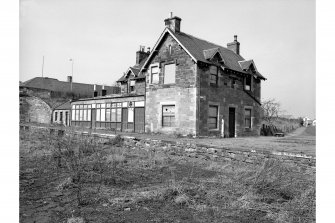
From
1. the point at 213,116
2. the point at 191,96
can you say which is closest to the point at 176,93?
the point at 191,96

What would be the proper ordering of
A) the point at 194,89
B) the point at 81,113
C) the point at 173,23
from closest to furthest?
the point at 194,89
the point at 173,23
the point at 81,113

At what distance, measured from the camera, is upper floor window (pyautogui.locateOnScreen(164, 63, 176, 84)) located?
65.2 feet

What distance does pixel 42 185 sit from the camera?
7242 mm

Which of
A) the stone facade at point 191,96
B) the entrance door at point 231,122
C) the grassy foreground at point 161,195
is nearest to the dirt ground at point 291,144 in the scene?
the grassy foreground at point 161,195

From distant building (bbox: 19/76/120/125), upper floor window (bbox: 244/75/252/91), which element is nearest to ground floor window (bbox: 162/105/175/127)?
upper floor window (bbox: 244/75/252/91)

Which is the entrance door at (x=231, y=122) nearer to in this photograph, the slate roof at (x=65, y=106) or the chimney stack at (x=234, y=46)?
the chimney stack at (x=234, y=46)

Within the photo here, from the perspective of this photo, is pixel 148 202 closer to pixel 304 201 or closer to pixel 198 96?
pixel 304 201

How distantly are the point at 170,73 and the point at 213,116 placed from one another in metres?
4.47

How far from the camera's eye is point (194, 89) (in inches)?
727

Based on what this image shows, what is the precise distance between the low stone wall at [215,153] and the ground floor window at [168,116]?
460cm

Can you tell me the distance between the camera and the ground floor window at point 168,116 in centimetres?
1969

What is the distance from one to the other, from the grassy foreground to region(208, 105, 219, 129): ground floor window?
33.0 ft

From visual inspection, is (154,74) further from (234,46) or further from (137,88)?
(234,46)
